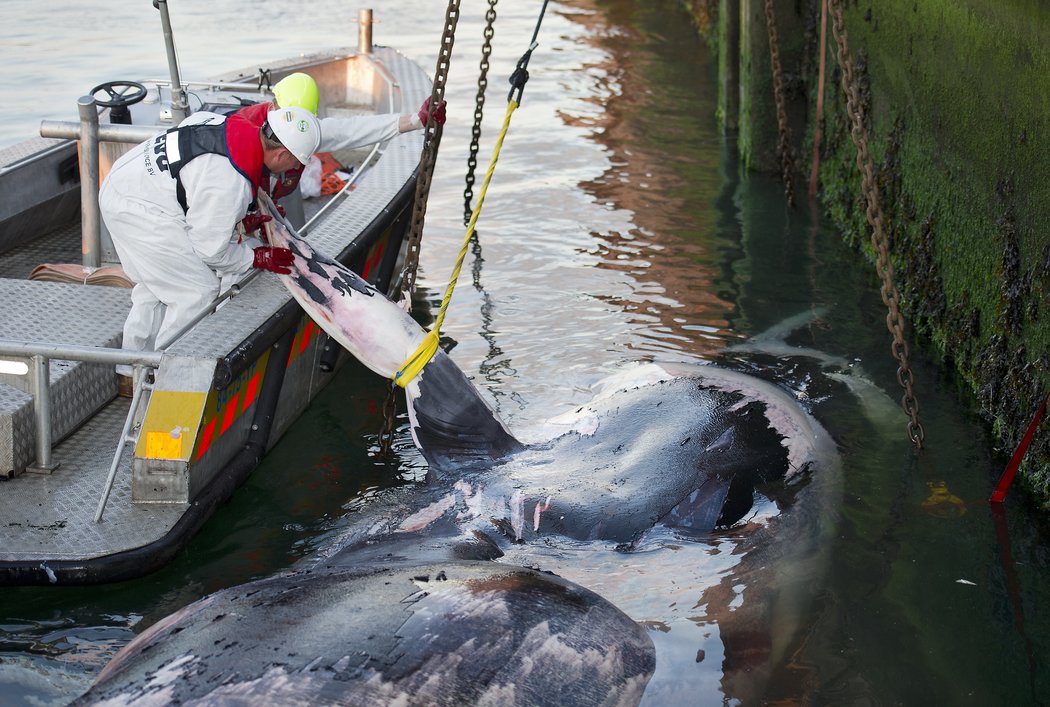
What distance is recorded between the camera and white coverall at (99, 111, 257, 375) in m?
5.74

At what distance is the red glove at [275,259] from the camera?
224 inches

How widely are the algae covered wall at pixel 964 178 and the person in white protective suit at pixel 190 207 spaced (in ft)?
12.6

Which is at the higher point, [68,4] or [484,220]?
[68,4]

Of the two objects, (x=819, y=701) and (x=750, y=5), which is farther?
(x=750, y=5)

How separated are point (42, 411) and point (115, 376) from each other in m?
1.03

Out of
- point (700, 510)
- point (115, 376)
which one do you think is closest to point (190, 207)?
point (115, 376)

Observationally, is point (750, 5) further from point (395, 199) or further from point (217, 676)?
point (217, 676)

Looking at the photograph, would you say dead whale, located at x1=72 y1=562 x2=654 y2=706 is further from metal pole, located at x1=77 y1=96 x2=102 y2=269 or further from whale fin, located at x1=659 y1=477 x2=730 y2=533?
metal pole, located at x1=77 y1=96 x2=102 y2=269

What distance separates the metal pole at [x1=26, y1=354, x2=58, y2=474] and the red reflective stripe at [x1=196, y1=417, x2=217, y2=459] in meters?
0.69

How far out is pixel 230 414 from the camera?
5.57 m

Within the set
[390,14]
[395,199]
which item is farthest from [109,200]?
[390,14]

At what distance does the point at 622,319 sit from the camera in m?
8.25

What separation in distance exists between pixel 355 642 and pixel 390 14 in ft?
60.1

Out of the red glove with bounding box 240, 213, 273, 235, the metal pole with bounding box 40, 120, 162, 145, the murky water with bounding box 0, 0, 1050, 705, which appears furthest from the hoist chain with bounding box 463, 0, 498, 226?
the metal pole with bounding box 40, 120, 162, 145
